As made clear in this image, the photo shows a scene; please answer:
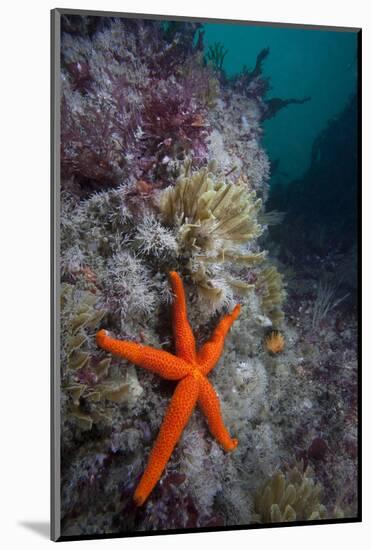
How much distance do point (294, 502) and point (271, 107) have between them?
7.14ft

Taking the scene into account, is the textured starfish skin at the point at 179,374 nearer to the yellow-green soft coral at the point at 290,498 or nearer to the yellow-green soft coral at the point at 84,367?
the yellow-green soft coral at the point at 84,367

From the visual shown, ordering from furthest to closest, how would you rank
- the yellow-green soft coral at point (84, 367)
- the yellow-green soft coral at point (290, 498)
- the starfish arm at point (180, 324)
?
the yellow-green soft coral at point (290, 498) < the starfish arm at point (180, 324) < the yellow-green soft coral at point (84, 367)

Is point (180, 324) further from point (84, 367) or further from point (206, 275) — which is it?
point (84, 367)

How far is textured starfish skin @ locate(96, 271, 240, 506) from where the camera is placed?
12.3 ft

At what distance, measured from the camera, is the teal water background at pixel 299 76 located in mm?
4152

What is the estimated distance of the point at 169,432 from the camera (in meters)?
3.78

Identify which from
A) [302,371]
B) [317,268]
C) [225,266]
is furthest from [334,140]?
[302,371]

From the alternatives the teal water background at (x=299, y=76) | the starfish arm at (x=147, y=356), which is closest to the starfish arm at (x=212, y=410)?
the starfish arm at (x=147, y=356)

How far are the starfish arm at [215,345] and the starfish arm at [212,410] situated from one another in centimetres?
8

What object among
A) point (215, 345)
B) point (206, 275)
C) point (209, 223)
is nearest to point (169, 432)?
point (215, 345)

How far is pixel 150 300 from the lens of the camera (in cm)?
383

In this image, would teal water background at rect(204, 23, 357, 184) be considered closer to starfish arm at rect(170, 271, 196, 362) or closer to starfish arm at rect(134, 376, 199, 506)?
starfish arm at rect(170, 271, 196, 362)

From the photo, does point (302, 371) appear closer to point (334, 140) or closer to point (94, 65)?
point (334, 140)

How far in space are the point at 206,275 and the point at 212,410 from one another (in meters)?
0.69
